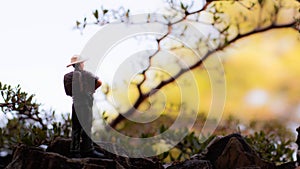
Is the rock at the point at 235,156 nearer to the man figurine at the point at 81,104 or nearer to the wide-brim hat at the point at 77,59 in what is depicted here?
the man figurine at the point at 81,104

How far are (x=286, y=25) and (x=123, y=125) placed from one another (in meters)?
2.43

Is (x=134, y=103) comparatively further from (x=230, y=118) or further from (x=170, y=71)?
(x=230, y=118)

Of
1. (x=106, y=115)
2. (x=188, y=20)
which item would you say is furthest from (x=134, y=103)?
(x=188, y=20)

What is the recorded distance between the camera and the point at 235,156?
4473mm

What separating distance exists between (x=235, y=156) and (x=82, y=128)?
1393 millimetres

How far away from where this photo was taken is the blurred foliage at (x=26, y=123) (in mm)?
4879

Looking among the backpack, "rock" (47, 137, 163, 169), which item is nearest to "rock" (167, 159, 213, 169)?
"rock" (47, 137, 163, 169)

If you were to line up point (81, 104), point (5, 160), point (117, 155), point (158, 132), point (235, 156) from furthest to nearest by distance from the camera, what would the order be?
point (158, 132) → point (5, 160) → point (235, 156) → point (117, 155) → point (81, 104)

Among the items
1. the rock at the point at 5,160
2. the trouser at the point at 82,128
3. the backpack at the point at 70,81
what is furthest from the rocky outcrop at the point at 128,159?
the rock at the point at 5,160

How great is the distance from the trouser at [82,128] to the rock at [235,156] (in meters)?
1.19

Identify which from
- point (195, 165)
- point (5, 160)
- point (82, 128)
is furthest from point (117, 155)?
point (5, 160)

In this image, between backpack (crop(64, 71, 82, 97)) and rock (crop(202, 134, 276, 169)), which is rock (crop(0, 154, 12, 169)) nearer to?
backpack (crop(64, 71, 82, 97))

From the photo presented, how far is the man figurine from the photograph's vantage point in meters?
4.09

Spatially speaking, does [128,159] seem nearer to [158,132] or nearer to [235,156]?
[235,156]
